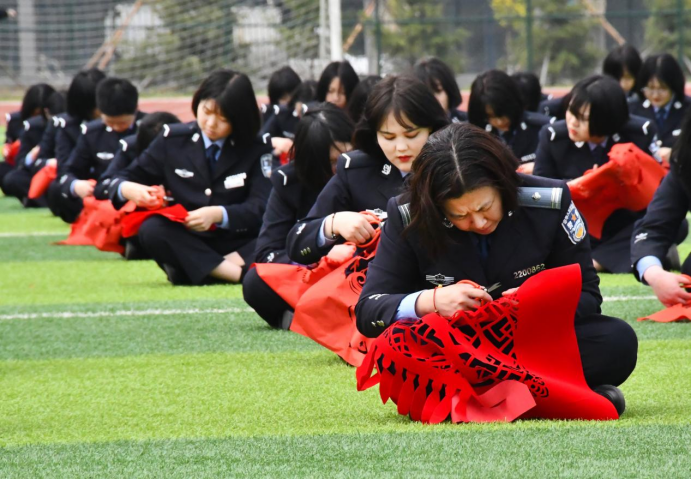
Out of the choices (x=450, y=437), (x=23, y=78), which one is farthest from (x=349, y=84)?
(x=23, y=78)

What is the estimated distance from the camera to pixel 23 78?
1902 cm

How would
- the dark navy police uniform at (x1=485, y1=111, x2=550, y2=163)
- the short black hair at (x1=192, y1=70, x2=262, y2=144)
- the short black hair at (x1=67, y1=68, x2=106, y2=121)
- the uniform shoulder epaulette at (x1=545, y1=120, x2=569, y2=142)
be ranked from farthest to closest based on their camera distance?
the short black hair at (x1=67, y1=68, x2=106, y2=121) → the dark navy police uniform at (x1=485, y1=111, x2=550, y2=163) → the uniform shoulder epaulette at (x1=545, y1=120, x2=569, y2=142) → the short black hair at (x1=192, y1=70, x2=262, y2=144)

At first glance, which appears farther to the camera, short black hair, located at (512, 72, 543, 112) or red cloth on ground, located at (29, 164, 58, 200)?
red cloth on ground, located at (29, 164, 58, 200)

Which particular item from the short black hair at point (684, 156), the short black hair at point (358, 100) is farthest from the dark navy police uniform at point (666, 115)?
the short black hair at point (684, 156)

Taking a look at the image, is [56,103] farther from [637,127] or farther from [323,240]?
[323,240]

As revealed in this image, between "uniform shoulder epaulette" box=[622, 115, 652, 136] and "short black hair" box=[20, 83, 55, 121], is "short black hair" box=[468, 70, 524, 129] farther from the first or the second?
"short black hair" box=[20, 83, 55, 121]

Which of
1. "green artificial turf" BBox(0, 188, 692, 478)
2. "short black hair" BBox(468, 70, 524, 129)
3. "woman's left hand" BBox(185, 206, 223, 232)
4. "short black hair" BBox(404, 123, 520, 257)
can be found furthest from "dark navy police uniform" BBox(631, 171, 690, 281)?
"short black hair" BBox(468, 70, 524, 129)

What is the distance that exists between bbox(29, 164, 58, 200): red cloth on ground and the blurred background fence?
568 cm

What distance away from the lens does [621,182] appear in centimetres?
640

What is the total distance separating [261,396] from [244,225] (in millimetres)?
2594

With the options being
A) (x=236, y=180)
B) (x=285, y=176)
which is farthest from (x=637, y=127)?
(x=285, y=176)

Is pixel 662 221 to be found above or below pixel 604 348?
above

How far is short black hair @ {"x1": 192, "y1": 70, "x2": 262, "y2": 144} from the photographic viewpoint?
19.7ft

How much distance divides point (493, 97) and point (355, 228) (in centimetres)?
366
